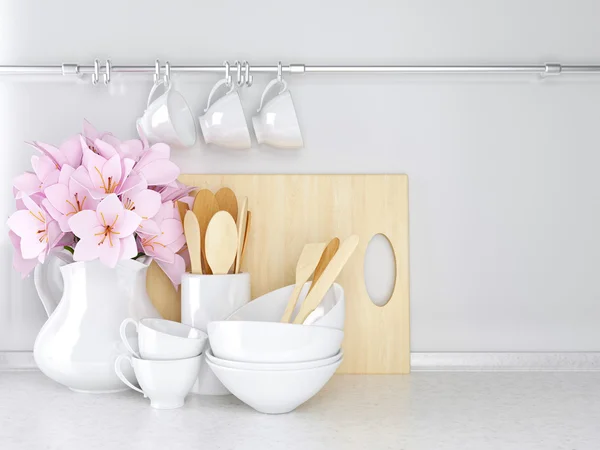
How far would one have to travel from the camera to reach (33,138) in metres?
1.23

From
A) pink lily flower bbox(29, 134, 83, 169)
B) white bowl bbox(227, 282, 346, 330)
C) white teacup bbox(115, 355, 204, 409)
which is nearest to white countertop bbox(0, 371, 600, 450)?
white teacup bbox(115, 355, 204, 409)

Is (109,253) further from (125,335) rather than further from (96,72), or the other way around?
(96,72)

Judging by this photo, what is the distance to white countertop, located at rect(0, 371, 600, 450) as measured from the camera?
2.76 feet

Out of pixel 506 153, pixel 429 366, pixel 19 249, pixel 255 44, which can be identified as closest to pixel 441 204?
pixel 506 153

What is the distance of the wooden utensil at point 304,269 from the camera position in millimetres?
1040

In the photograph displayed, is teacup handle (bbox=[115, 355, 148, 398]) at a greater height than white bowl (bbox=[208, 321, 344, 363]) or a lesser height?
lesser

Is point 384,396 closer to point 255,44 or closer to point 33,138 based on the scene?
point 255,44

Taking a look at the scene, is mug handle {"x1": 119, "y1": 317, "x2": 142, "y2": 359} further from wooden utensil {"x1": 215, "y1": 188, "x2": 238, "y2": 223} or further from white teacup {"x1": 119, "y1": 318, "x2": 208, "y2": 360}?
wooden utensil {"x1": 215, "y1": 188, "x2": 238, "y2": 223}

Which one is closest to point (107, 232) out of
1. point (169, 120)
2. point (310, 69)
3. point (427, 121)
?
point (169, 120)

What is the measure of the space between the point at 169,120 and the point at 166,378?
0.44 meters

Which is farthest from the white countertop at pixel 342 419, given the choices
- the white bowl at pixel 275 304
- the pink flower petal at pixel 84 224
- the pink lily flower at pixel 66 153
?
the pink lily flower at pixel 66 153

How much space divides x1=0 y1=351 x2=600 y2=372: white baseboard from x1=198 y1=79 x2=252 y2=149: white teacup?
0.51 m

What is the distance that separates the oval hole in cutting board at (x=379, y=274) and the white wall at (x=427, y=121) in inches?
1.9

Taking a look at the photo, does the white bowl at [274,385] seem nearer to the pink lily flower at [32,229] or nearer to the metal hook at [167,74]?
the pink lily flower at [32,229]
